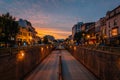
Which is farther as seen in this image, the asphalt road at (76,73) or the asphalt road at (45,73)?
the asphalt road at (76,73)

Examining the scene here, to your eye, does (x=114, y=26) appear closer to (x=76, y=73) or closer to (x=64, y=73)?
(x=76, y=73)

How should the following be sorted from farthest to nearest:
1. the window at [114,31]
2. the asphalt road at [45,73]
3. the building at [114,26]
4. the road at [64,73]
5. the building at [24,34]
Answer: the building at [24,34] < the window at [114,31] < the building at [114,26] < the road at [64,73] < the asphalt road at [45,73]

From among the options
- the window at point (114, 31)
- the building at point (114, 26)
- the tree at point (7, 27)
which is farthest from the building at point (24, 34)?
the window at point (114, 31)

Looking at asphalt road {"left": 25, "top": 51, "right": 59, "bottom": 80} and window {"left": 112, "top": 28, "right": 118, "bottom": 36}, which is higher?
window {"left": 112, "top": 28, "right": 118, "bottom": 36}

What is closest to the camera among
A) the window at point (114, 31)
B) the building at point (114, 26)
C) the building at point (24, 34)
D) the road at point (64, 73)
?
the road at point (64, 73)

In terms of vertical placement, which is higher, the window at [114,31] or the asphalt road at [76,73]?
the window at [114,31]

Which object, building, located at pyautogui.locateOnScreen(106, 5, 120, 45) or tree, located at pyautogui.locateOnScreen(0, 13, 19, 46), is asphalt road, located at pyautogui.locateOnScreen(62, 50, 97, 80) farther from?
tree, located at pyautogui.locateOnScreen(0, 13, 19, 46)

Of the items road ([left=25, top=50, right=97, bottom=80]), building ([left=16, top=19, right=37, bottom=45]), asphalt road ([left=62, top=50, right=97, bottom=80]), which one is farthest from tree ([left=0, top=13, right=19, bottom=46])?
building ([left=16, top=19, right=37, bottom=45])

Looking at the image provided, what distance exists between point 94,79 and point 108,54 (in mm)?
9162

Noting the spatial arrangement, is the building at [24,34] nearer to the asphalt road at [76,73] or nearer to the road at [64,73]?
the road at [64,73]

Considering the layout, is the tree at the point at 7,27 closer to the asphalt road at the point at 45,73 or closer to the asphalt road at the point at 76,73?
the asphalt road at the point at 45,73

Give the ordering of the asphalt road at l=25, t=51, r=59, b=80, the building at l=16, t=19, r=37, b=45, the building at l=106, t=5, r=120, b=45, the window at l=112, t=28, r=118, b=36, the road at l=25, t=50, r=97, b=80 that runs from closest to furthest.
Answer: the asphalt road at l=25, t=51, r=59, b=80, the road at l=25, t=50, r=97, b=80, the building at l=106, t=5, r=120, b=45, the window at l=112, t=28, r=118, b=36, the building at l=16, t=19, r=37, b=45

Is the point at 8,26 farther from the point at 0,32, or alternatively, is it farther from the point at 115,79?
the point at 115,79

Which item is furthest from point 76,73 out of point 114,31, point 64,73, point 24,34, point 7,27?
point 24,34
